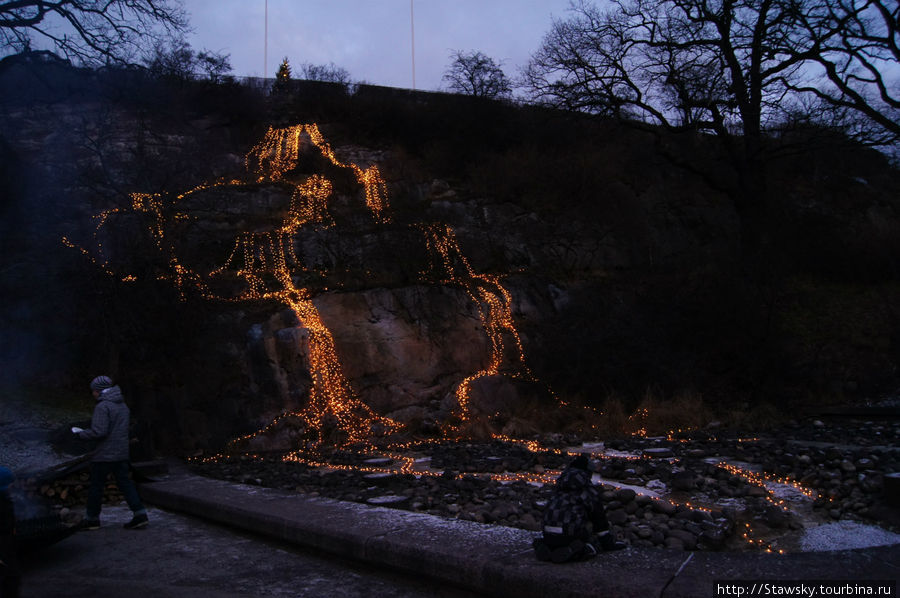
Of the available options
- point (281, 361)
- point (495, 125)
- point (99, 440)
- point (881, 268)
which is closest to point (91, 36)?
point (281, 361)

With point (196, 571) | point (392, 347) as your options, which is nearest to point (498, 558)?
point (196, 571)

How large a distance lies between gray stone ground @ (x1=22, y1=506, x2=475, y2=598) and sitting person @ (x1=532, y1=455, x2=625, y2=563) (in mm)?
691

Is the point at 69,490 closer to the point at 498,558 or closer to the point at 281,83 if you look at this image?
the point at 498,558

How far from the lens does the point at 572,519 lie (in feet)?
14.0

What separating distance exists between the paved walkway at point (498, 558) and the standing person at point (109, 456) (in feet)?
2.36

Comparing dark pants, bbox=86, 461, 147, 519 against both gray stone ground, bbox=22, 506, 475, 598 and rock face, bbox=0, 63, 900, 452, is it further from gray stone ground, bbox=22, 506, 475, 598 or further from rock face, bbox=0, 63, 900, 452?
rock face, bbox=0, 63, 900, 452

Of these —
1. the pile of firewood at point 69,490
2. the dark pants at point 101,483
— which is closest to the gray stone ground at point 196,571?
the dark pants at point 101,483

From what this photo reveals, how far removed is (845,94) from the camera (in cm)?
1606

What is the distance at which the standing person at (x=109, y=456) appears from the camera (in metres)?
6.34

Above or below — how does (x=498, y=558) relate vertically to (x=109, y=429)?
below

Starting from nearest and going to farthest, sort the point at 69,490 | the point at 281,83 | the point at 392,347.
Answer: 1. the point at 69,490
2. the point at 392,347
3. the point at 281,83

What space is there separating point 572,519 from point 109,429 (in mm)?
4461

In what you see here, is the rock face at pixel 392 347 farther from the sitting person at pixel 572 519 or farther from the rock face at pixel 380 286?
the sitting person at pixel 572 519

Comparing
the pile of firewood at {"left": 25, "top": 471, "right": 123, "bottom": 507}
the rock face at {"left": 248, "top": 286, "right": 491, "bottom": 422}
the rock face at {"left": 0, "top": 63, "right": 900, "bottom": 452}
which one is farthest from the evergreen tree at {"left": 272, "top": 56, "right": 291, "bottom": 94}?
the pile of firewood at {"left": 25, "top": 471, "right": 123, "bottom": 507}
